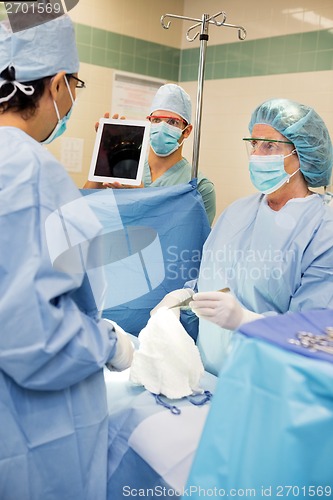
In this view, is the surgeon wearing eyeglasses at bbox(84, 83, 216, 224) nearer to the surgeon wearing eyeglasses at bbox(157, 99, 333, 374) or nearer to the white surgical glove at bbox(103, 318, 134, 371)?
the surgeon wearing eyeglasses at bbox(157, 99, 333, 374)

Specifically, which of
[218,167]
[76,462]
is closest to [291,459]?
[76,462]

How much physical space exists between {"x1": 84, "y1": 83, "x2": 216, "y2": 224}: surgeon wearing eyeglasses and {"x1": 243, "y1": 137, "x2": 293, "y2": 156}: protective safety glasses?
2.53ft

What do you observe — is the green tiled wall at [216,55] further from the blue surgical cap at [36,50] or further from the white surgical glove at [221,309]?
the blue surgical cap at [36,50]

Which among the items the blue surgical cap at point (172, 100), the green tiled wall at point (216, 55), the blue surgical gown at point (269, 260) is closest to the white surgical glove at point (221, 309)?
the blue surgical gown at point (269, 260)

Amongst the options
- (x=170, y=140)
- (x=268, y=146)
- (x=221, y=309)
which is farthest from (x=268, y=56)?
(x=221, y=309)

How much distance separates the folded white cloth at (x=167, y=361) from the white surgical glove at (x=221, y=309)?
0.38ft

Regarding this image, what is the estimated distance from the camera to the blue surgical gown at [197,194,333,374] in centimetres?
158

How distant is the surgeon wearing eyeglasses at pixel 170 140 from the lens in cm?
268

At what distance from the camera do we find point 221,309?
4.68ft

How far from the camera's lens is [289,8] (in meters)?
3.66

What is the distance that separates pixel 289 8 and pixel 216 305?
2.96 m

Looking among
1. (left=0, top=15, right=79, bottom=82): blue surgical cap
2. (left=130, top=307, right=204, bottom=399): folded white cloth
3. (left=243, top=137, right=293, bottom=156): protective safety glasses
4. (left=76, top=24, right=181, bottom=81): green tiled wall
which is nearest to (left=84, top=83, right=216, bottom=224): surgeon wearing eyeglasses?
(left=243, top=137, right=293, bottom=156): protective safety glasses

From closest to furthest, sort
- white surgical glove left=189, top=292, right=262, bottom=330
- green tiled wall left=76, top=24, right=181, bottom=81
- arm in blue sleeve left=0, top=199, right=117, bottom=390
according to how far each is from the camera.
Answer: arm in blue sleeve left=0, top=199, right=117, bottom=390 < white surgical glove left=189, top=292, right=262, bottom=330 < green tiled wall left=76, top=24, right=181, bottom=81

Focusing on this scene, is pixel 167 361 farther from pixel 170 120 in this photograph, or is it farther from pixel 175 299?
pixel 170 120
